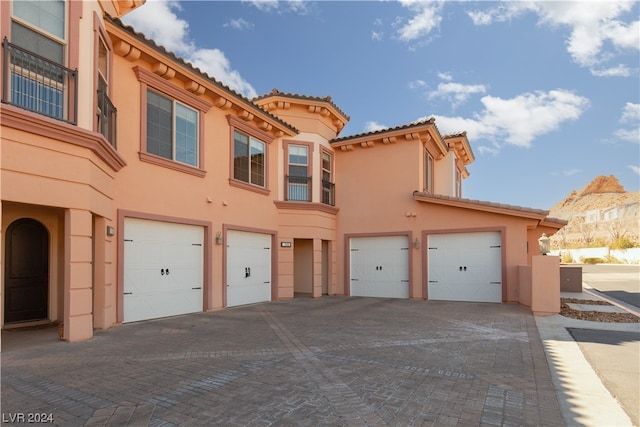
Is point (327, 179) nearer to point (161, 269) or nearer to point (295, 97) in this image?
point (295, 97)

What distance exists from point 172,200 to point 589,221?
11152cm

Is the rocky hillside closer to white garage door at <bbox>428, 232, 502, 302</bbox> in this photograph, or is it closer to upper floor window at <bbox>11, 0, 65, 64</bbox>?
white garage door at <bbox>428, 232, 502, 302</bbox>

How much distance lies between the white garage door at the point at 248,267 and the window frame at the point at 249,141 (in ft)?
5.05

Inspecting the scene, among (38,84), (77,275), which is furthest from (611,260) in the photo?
(38,84)

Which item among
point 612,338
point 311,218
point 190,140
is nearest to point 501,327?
point 612,338

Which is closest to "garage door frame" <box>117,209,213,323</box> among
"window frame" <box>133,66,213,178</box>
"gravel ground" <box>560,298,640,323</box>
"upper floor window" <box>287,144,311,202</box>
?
"window frame" <box>133,66,213,178</box>

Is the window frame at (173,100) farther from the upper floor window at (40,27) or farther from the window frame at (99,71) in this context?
the upper floor window at (40,27)

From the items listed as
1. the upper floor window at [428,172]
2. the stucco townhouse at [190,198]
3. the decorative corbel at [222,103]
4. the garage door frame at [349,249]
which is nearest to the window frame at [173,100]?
the stucco townhouse at [190,198]

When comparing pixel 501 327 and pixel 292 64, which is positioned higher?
pixel 292 64

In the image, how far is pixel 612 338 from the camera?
7.48 metres

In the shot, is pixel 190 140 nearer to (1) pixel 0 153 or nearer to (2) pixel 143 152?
(2) pixel 143 152

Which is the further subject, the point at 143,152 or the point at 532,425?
the point at 143,152

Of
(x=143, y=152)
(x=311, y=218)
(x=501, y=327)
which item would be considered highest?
(x=143, y=152)

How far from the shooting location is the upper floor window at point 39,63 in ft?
20.5
